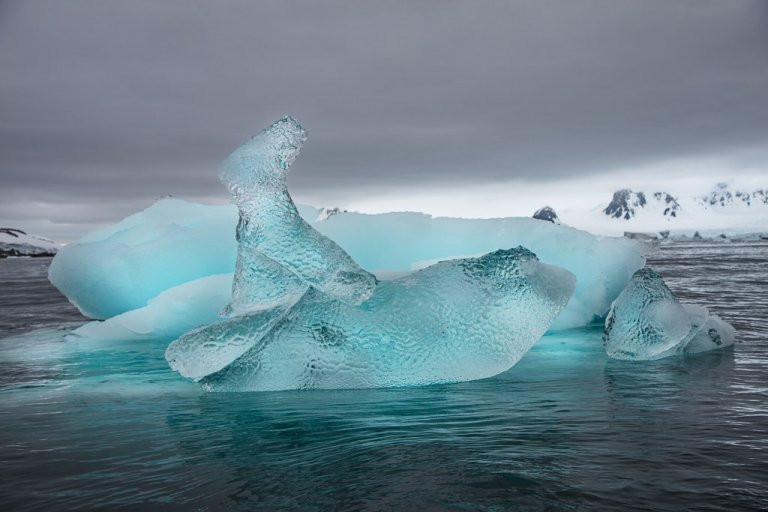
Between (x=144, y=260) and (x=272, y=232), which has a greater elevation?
(x=272, y=232)

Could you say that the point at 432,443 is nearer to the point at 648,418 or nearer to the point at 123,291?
the point at 648,418

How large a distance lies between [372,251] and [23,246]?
12190 centimetres

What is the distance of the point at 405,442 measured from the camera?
4.58 metres

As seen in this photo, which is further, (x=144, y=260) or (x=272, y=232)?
(x=144, y=260)

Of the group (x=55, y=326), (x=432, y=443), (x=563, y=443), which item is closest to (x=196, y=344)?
(x=432, y=443)

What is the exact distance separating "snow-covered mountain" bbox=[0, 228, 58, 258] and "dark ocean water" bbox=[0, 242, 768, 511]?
119 meters

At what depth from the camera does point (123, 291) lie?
482 inches

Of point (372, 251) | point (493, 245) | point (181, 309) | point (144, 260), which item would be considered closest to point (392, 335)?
point (181, 309)

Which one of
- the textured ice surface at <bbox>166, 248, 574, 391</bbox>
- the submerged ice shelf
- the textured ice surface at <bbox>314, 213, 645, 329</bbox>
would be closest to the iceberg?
the textured ice surface at <bbox>314, 213, 645, 329</bbox>

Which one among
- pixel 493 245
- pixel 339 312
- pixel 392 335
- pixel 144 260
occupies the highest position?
pixel 493 245

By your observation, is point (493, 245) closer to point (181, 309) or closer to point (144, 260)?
point (181, 309)

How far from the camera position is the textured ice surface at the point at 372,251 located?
1141cm

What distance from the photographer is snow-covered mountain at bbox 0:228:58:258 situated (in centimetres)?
11255

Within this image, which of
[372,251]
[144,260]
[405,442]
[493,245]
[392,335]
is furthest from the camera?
[372,251]
